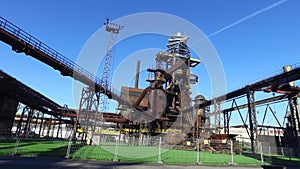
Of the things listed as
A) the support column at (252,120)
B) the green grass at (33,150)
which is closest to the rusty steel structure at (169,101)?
the support column at (252,120)

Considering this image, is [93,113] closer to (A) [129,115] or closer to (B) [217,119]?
(A) [129,115]

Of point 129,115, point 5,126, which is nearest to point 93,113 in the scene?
point 129,115

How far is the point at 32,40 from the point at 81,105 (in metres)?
10.8

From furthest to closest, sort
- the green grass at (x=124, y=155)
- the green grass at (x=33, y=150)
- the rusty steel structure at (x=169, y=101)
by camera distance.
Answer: the rusty steel structure at (x=169, y=101) < the green grass at (x=124, y=155) < the green grass at (x=33, y=150)

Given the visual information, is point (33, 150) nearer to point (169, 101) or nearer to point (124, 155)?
point (124, 155)

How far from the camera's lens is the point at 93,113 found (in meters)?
30.6

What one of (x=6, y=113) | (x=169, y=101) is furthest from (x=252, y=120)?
(x=6, y=113)

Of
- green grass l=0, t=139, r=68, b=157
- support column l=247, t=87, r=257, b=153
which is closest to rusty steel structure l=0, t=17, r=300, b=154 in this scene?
support column l=247, t=87, r=257, b=153

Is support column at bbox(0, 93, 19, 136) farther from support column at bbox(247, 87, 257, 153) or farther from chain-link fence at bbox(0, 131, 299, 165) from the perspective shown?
support column at bbox(247, 87, 257, 153)

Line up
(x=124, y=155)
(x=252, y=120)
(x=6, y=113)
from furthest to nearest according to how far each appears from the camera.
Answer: (x=6, y=113)
(x=252, y=120)
(x=124, y=155)

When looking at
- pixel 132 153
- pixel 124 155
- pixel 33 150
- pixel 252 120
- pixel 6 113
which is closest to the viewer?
pixel 33 150

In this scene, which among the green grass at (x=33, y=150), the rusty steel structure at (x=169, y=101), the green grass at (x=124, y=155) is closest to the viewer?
the green grass at (x=33, y=150)

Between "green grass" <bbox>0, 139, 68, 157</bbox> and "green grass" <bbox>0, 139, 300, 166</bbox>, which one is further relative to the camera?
"green grass" <bbox>0, 139, 300, 166</bbox>

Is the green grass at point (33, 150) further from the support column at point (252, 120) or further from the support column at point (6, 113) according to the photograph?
the support column at point (252, 120)
